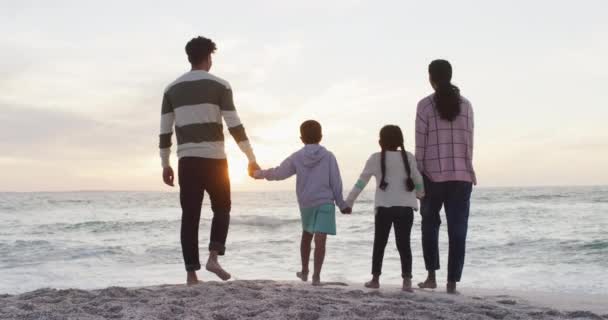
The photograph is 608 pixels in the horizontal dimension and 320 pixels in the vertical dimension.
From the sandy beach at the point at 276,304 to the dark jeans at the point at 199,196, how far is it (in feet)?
1.14

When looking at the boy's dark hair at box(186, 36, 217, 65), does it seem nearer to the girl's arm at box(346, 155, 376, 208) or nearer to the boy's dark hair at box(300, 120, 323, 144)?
the boy's dark hair at box(300, 120, 323, 144)

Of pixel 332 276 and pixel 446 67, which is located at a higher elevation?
pixel 446 67

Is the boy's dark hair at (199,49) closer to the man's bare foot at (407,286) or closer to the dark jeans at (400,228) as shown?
the dark jeans at (400,228)

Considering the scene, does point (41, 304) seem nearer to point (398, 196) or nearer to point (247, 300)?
point (247, 300)

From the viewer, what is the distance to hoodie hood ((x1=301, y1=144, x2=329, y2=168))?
18.6 feet

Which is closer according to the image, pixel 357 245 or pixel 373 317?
pixel 373 317

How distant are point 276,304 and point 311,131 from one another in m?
1.97

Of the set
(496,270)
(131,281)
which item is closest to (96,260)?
(131,281)

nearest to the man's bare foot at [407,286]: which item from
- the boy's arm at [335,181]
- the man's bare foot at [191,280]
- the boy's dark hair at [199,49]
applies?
the boy's arm at [335,181]

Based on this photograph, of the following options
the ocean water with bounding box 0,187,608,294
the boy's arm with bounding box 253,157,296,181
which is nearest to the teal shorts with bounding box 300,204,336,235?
the boy's arm with bounding box 253,157,296,181

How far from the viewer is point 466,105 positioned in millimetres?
5402

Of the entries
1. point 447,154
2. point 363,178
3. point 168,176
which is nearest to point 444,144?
point 447,154

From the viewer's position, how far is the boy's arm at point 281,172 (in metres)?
5.65

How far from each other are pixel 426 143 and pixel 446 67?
0.67m
